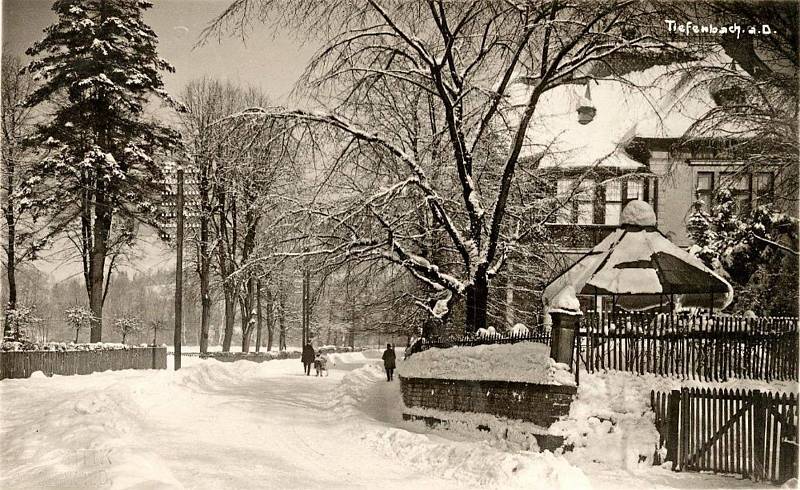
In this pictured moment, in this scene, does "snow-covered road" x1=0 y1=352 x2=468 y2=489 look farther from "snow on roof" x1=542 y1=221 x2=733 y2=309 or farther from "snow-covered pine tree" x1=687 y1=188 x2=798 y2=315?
"snow-covered pine tree" x1=687 y1=188 x2=798 y2=315

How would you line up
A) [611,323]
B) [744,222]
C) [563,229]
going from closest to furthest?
[611,323]
[744,222]
[563,229]

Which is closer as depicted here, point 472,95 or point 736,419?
point 736,419

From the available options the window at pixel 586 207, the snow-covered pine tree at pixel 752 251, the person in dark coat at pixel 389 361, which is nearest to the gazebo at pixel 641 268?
the snow-covered pine tree at pixel 752 251

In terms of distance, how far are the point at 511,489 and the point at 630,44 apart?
9416 millimetres

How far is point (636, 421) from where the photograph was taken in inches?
476

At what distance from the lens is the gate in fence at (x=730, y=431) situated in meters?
10.5

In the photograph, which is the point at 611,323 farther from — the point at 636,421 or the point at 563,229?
the point at 563,229

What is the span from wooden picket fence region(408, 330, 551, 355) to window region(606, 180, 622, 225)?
1194cm

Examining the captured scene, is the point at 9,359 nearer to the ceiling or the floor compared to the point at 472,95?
nearer to the floor

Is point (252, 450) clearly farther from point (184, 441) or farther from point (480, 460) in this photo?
point (480, 460)

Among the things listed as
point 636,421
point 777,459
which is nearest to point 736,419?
point 777,459

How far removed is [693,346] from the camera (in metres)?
12.5

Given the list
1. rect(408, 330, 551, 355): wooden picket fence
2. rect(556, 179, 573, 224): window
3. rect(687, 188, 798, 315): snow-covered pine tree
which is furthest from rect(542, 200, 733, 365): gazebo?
rect(556, 179, 573, 224): window

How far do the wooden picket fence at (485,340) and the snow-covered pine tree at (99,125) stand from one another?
1388 cm
